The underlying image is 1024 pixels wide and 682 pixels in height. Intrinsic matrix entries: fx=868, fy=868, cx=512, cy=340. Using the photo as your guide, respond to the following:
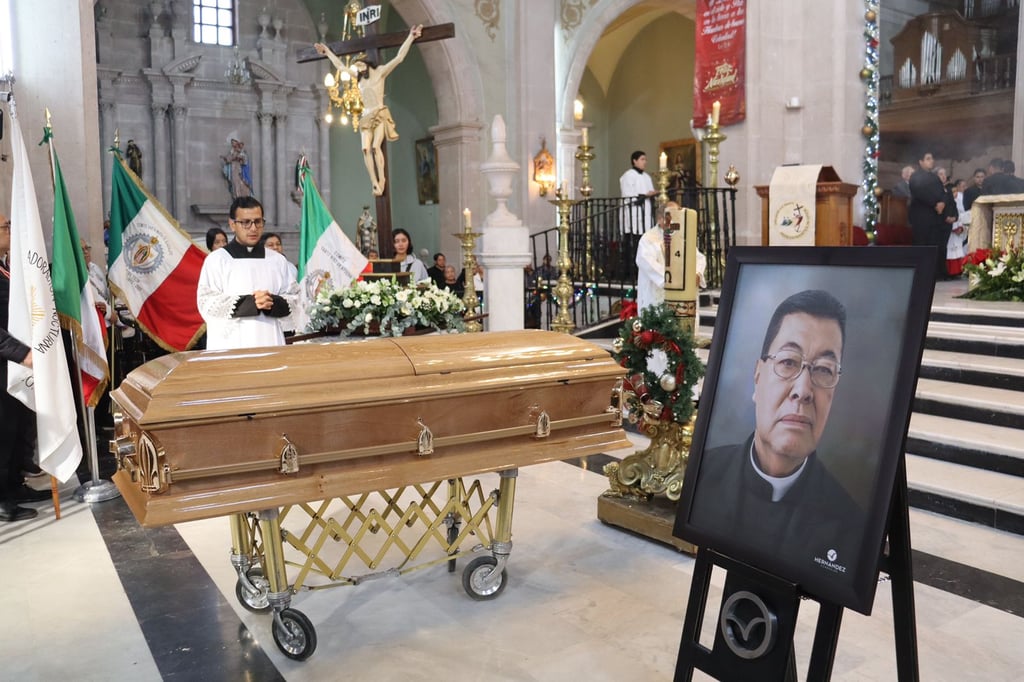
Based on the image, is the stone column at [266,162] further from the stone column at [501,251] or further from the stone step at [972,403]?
the stone step at [972,403]

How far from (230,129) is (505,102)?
538 centimetres

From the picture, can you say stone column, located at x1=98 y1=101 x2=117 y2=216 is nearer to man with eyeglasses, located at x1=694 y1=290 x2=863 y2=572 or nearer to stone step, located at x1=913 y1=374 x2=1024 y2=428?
stone step, located at x1=913 y1=374 x2=1024 y2=428

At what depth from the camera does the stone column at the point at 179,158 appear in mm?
15094

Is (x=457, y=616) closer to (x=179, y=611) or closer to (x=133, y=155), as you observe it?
(x=179, y=611)

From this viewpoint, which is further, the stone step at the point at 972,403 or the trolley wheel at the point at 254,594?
the stone step at the point at 972,403

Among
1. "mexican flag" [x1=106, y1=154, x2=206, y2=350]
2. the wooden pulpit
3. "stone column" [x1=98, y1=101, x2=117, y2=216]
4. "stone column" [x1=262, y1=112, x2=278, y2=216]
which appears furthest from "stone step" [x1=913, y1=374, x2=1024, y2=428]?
"stone column" [x1=98, y1=101, x2=117, y2=216]

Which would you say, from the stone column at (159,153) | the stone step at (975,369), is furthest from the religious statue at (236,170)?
the stone step at (975,369)

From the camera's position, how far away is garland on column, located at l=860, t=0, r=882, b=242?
1020 cm

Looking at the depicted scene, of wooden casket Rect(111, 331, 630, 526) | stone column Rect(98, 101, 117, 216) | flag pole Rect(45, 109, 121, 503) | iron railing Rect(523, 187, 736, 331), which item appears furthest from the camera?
stone column Rect(98, 101, 117, 216)

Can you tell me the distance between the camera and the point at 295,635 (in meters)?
2.96

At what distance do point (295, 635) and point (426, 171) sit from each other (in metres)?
14.9

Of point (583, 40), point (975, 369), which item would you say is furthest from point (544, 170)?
point (975, 369)

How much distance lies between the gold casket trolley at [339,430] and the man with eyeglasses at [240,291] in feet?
5.94

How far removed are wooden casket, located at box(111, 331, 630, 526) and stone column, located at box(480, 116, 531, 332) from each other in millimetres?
3347
